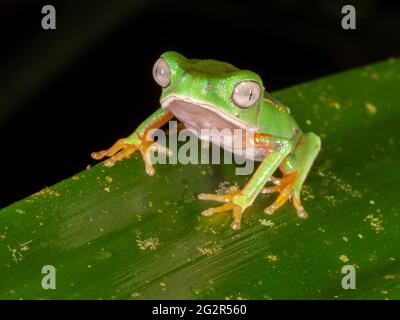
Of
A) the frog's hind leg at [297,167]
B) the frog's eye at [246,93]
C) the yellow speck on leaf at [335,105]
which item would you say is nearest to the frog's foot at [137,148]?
the frog's eye at [246,93]

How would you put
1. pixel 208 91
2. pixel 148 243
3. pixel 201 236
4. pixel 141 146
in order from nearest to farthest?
pixel 148 243
pixel 201 236
pixel 208 91
pixel 141 146

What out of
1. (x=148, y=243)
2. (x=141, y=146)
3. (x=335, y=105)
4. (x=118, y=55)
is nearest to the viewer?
(x=148, y=243)

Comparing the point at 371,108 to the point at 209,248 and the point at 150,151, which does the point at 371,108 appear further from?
the point at 209,248

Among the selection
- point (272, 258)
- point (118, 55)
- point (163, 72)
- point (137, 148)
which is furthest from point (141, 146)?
point (118, 55)

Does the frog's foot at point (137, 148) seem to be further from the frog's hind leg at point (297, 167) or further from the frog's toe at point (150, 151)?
the frog's hind leg at point (297, 167)

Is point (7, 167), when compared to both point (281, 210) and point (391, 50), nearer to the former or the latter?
point (281, 210)

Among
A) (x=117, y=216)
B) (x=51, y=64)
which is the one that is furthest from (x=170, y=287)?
A: (x=51, y=64)
